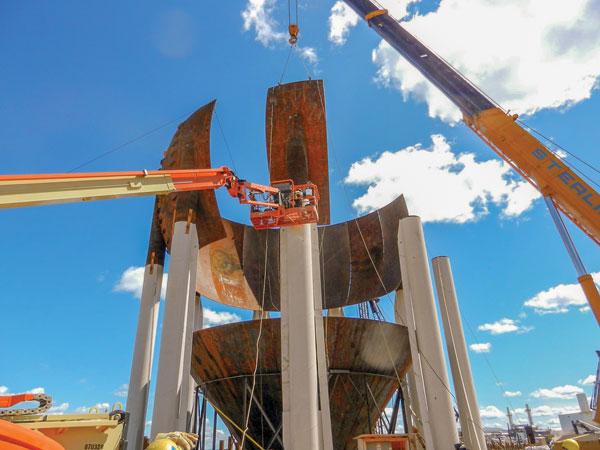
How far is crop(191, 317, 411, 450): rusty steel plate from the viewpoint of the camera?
45.5 ft

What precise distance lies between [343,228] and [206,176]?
1234 cm

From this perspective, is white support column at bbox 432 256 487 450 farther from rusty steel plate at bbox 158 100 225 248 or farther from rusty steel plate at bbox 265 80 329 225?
rusty steel plate at bbox 158 100 225 248

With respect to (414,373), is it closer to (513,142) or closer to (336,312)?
(513,142)

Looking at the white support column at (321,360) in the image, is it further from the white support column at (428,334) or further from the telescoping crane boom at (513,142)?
the telescoping crane boom at (513,142)

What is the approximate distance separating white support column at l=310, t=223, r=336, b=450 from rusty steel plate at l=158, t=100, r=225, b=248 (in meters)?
4.79

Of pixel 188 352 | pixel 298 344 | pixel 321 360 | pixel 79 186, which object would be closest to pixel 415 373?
pixel 321 360

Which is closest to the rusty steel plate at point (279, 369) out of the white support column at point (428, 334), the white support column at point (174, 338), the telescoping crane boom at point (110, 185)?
the white support column at point (428, 334)

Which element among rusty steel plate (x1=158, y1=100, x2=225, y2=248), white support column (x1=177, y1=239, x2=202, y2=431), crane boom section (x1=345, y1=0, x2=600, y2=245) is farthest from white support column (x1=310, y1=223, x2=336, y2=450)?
crane boom section (x1=345, y1=0, x2=600, y2=245)

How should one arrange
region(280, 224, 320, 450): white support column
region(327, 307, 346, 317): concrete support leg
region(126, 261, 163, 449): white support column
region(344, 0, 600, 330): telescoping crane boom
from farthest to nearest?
region(327, 307, 346, 317): concrete support leg
region(126, 261, 163, 449): white support column
region(280, 224, 320, 450): white support column
region(344, 0, 600, 330): telescoping crane boom

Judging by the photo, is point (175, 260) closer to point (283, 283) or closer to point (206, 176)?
point (283, 283)

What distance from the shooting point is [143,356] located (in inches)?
563

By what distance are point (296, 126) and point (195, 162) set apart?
4255 millimetres

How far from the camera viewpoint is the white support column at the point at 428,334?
36.3ft

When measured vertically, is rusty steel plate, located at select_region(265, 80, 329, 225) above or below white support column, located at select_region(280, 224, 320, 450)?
above
